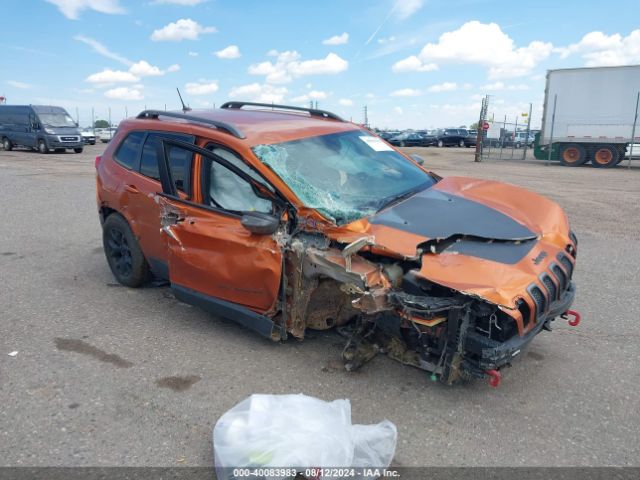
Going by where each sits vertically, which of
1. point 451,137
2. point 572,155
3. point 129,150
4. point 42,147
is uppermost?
point 451,137

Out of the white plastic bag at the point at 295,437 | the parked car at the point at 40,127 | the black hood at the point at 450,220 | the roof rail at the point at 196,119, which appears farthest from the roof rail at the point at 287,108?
the parked car at the point at 40,127

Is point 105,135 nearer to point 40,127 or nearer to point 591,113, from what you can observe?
point 40,127

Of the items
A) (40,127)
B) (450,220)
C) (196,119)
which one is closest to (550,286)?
(450,220)

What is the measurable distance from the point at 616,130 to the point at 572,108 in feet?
6.53

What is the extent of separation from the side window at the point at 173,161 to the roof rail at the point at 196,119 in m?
0.17

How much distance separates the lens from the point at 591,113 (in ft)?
72.0

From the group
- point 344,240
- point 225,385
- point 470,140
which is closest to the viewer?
point 344,240

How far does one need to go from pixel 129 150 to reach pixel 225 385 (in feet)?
8.68

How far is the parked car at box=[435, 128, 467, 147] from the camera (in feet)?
127

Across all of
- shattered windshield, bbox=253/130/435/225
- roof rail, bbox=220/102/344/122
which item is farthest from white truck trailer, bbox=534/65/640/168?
shattered windshield, bbox=253/130/435/225

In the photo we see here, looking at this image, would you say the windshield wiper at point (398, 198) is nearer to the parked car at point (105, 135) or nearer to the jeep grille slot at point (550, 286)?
the jeep grille slot at point (550, 286)

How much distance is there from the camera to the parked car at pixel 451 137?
38.6 m

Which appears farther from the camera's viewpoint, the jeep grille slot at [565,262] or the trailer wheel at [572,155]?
the trailer wheel at [572,155]

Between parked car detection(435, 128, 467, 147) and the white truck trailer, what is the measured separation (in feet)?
51.2
